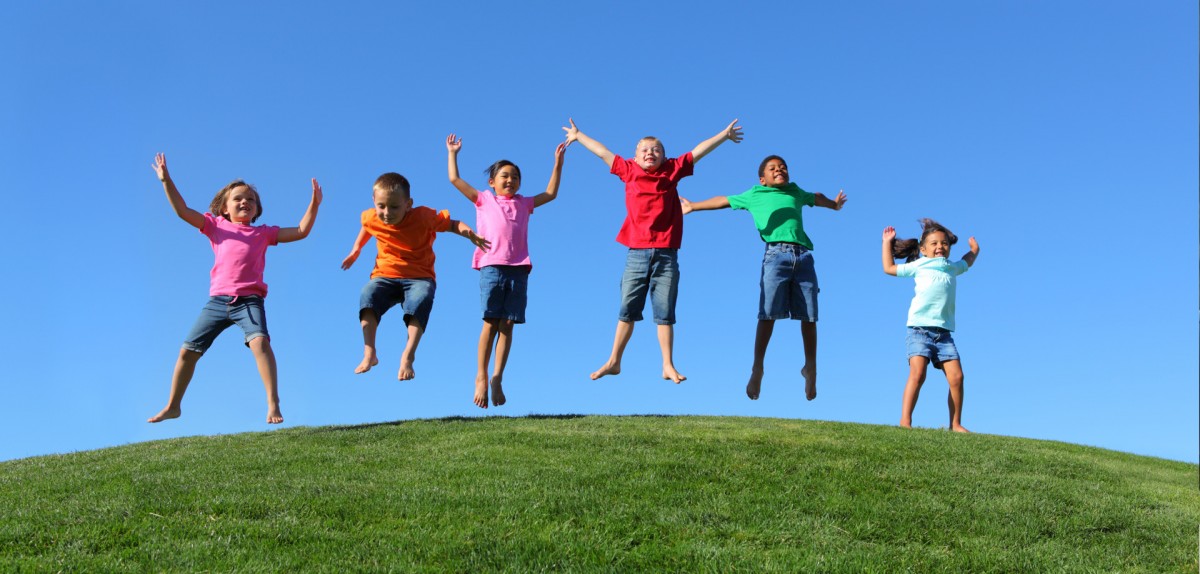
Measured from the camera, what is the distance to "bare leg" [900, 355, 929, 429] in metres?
13.7

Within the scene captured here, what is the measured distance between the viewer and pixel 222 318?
1174cm

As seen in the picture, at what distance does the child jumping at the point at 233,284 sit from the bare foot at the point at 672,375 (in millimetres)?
4412

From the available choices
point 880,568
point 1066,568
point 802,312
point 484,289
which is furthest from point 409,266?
point 1066,568

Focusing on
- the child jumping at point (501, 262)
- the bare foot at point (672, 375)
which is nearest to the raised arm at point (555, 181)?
the child jumping at point (501, 262)

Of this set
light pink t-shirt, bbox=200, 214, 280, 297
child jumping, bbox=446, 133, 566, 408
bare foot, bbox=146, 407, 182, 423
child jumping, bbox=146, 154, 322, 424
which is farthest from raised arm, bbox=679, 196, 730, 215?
bare foot, bbox=146, 407, 182, 423

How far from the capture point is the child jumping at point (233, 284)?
38.1 feet

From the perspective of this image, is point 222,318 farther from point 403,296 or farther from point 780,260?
point 780,260

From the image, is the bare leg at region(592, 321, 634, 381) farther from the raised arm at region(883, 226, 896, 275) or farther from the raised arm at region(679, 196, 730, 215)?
the raised arm at region(883, 226, 896, 275)

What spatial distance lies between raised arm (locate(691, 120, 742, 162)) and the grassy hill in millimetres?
3242

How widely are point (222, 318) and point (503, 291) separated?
3.24 m

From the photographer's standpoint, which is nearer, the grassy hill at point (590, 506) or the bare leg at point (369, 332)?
the grassy hill at point (590, 506)

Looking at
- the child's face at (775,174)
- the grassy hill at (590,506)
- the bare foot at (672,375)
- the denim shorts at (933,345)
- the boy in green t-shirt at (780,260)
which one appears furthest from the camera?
the denim shorts at (933,345)

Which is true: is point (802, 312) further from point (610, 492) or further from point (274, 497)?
point (274, 497)

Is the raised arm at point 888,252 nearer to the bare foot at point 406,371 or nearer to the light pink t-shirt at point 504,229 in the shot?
the light pink t-shirt at point 504,229
